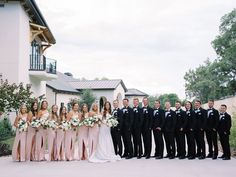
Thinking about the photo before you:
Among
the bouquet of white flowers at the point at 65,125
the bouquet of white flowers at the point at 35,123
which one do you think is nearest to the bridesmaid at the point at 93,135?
the bouquet of white flowers at the point at 65,125

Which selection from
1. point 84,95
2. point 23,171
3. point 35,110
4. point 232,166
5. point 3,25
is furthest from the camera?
point 84,95

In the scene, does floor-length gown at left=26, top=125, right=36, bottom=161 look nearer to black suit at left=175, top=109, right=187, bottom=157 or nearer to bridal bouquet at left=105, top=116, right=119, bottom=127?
bridal bouquet at left=105, top=116, right=119, bottom=127

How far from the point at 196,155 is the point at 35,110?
20.3ft

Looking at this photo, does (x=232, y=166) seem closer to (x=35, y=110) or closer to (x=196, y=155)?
(x=196, y=155)

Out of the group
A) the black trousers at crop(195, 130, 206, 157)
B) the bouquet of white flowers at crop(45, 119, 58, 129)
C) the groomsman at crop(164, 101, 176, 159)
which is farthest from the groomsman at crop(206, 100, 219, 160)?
the bouquet of white flowers at crop(45, 119, 58, 129)

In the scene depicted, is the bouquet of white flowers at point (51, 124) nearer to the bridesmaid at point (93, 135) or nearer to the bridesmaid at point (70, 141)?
the bridesmaid at point (70, 141)

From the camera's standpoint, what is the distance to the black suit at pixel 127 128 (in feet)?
51.0

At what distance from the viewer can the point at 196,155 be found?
15.6 metres

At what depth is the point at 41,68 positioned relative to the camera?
32656 millimetres

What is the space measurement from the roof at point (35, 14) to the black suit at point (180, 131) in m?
16.0

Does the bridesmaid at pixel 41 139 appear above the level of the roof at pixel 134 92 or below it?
below

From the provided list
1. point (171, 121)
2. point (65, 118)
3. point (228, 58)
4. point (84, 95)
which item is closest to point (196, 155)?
point (171, 121)

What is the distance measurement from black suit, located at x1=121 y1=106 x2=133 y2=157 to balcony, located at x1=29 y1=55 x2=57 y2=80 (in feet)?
55.2

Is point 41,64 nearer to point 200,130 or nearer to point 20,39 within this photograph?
point 20,39
